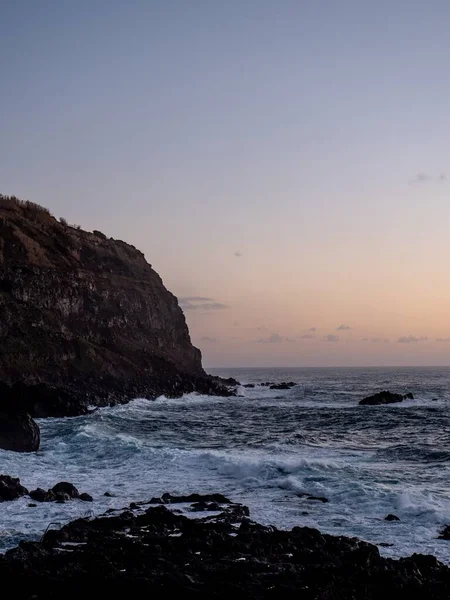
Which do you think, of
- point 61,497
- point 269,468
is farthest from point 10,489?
point 269,468

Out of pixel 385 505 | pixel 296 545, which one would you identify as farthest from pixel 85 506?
pixel 385 505

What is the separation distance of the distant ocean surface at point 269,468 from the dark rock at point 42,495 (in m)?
0.38

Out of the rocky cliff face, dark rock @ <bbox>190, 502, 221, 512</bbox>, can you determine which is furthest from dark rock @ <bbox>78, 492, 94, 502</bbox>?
the rocky cliff face

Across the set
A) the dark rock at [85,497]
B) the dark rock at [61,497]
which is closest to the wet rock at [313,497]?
the dark rock at [85,497]

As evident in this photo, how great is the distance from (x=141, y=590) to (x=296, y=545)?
510cm

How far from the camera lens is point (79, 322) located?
7850 cm

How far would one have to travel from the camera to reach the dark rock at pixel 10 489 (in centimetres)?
2118

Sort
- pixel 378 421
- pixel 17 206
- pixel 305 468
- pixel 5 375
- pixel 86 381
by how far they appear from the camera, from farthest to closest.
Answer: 1. pixel 17 206
2. pixel 86 381
3. pixel 5 375
4. pixel 378 421
5. pixel 305 468

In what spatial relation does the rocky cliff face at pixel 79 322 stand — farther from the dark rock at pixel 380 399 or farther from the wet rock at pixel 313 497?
the wet rock at pixel 313 497

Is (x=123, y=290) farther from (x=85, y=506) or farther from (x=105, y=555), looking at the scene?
(x=105, y=555)

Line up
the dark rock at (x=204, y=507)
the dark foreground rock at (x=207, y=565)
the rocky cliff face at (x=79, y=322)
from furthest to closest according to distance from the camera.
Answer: the rocky cliff face at (x=79, y=322), the dark rock at (x=204, y=507), the dark foreground rock at (x=207, y=565)

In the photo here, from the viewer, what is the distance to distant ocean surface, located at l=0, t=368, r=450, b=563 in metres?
19.1

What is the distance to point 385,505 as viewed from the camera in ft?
68.6

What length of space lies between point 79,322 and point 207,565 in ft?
220
